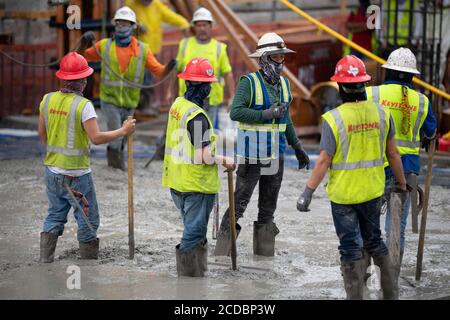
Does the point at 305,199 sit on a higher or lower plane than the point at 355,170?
lower

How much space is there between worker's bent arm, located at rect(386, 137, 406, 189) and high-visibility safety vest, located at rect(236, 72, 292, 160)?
1.66 metres

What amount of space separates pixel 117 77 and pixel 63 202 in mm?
4750

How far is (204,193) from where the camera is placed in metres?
8.93

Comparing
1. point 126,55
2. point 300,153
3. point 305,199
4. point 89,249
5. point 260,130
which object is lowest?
point 89,249

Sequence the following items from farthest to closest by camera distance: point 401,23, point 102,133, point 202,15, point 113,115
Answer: point 401,23 → point 202,15 → point 113,115 → point 102,133

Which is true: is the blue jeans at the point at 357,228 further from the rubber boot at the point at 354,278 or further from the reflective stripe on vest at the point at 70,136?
the reflective stripe on vest at the point at 70,136

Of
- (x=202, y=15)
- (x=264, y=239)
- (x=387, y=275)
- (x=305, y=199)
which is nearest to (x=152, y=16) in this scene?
(x=202, y=15)

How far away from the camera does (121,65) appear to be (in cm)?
1396

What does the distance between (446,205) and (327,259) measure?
317 cm

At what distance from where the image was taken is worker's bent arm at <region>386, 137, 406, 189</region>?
819 cm

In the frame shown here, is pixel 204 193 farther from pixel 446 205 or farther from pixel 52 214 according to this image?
pixel 446 205

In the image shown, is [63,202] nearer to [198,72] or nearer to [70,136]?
[70,136]

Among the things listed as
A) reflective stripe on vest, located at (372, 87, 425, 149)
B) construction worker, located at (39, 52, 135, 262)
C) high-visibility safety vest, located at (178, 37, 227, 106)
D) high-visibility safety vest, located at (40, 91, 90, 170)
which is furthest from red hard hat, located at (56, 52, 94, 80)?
high-visibility safety vest, located at (178, 37, 227, 106)
